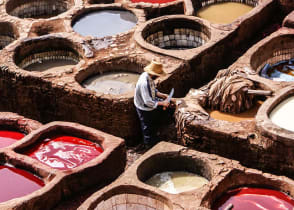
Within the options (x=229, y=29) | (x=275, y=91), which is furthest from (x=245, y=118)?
(x=229, y=29)

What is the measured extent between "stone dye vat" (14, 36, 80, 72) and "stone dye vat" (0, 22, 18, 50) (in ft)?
3.63

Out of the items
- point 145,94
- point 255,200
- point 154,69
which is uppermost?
point 154,69

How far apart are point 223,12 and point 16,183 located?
21.9 feet

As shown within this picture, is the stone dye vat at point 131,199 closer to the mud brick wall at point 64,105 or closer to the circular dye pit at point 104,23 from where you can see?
the mud brick wall at point 64,105

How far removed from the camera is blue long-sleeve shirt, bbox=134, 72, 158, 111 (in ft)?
24.5

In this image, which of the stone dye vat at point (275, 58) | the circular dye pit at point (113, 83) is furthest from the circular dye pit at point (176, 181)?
the stone dye vat at point (275, 58)

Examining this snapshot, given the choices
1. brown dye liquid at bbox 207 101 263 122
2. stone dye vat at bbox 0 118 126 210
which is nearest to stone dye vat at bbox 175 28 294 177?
brown dye liquid at bbox 207 101 263 122

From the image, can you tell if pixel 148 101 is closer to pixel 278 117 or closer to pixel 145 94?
pixel 145 94

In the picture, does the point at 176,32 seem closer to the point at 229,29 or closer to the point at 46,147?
the point at 229,29

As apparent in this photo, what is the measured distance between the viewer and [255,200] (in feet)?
19.1

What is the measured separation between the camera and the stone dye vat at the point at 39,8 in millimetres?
12133

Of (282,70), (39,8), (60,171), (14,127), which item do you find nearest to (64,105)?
(14,127)

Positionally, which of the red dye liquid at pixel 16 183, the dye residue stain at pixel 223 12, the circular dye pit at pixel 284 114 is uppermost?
the dye residue stain at pixel 223 12

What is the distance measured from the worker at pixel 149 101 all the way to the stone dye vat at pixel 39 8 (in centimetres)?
503
